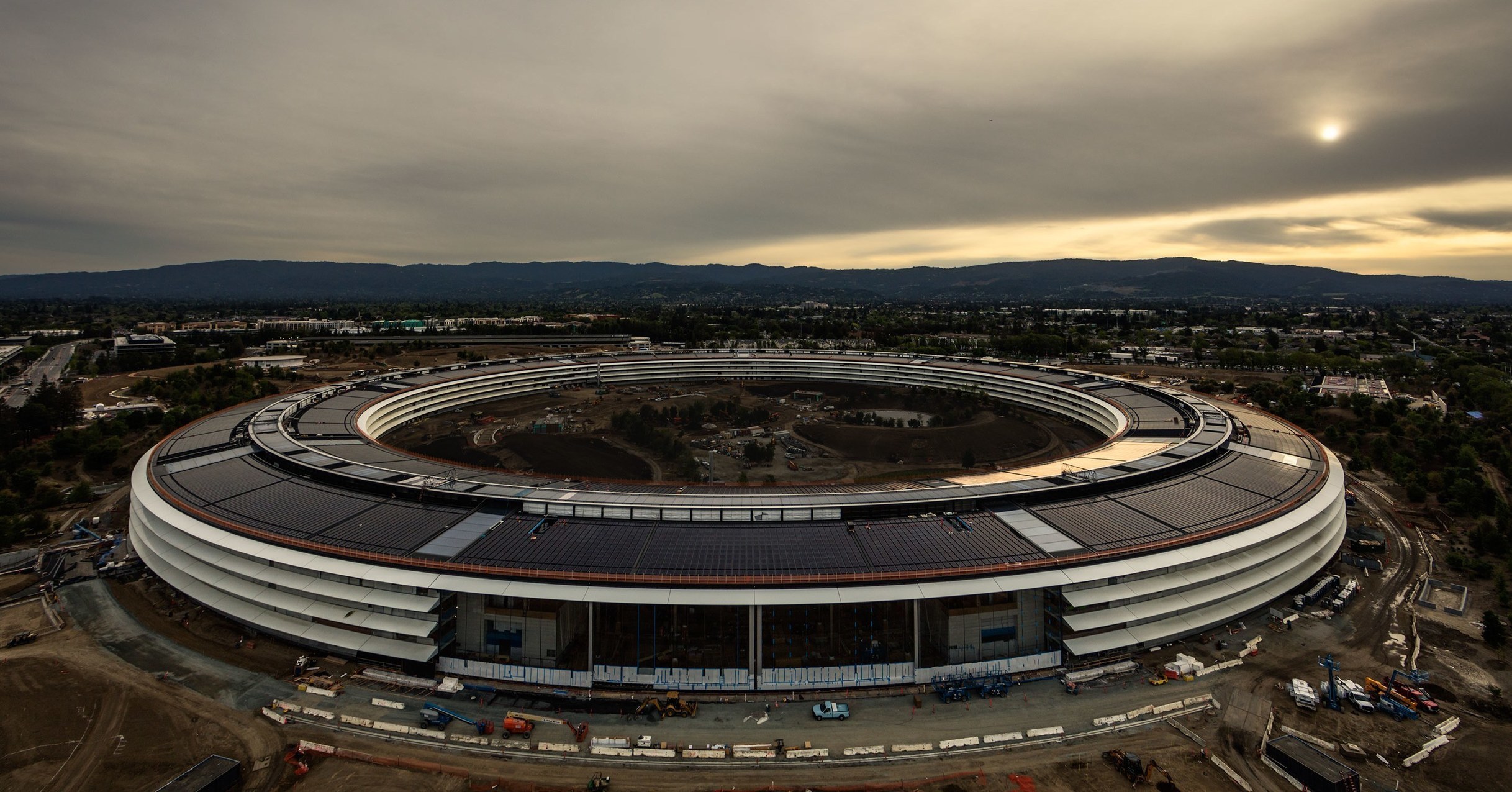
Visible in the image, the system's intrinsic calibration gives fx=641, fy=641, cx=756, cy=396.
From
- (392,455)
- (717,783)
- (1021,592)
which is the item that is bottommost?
(717,783)

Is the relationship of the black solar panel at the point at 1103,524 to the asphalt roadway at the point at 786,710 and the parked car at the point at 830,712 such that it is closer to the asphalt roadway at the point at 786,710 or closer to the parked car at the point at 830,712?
the asphalt roadway at the point at 786,710

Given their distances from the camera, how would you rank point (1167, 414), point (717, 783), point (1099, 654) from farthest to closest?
point (1167, 414) → point (1099, 654) → point (717, 783)

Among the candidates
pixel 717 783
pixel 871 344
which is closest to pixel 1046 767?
pixel 717 783

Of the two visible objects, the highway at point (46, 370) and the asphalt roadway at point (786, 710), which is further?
the highway at point (46, 370)

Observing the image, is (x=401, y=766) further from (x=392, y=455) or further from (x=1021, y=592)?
(x=392, y=455)

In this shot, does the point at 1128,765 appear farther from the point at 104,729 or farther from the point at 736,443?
the point at 736,443

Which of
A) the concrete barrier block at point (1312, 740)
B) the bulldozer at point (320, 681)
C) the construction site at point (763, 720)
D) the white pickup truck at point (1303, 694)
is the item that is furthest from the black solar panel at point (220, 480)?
the white pickup truck at point (1303, 694)

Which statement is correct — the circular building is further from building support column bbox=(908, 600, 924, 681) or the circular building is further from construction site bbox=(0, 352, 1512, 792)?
construction site bbox=(0, 352, 1512, 792)
